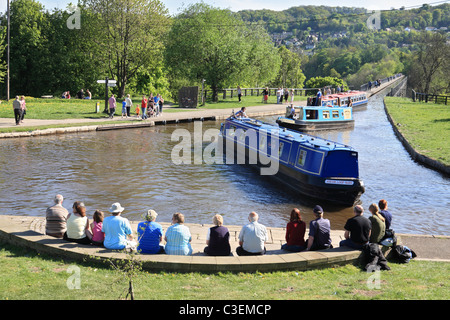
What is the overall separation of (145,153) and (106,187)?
7.21m

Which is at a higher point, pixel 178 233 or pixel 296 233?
pixel 178 233

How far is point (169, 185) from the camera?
1914 centimetres

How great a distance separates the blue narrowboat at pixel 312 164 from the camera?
17609 mm

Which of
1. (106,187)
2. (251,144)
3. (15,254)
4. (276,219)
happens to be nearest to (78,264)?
(15,254)

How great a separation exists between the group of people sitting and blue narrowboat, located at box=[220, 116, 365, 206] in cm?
673

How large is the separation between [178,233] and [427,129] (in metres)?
28.9

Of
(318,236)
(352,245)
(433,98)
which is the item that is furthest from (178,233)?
(433,98)

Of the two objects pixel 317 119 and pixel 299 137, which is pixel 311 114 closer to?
pixel 317 119

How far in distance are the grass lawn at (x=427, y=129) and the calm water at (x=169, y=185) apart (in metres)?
1.20

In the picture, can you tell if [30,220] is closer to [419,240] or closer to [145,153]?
[419,240]

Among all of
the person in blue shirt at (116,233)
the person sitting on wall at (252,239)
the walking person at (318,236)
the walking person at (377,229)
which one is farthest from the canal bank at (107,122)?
the walking person at (377,229)

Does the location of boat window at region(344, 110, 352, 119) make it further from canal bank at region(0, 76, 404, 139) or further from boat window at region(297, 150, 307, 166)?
boat window at region(297, 150, 307, 166)

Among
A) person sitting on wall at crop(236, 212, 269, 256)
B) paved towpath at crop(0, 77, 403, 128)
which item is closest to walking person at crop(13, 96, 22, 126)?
paved towpath at crop(0, 77, 403, 128)

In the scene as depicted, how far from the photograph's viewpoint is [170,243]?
980 centimetres
